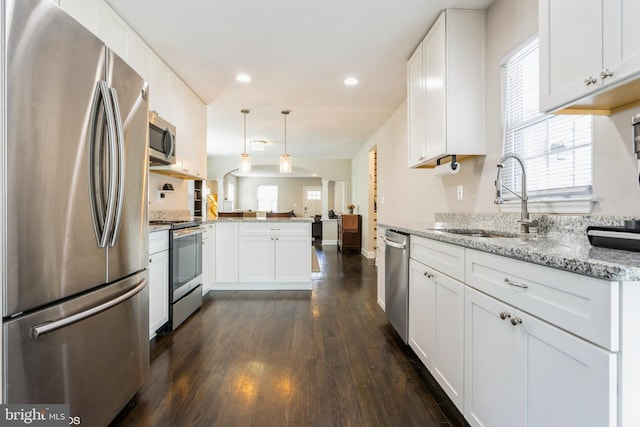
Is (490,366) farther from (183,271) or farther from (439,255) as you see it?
(183,271)

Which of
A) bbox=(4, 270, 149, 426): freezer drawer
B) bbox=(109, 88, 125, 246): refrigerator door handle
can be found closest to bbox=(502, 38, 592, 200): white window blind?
bbox=(109, 88, 125, 246): refrigerator door handle

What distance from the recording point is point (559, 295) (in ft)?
2.91

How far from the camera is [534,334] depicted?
979 mm

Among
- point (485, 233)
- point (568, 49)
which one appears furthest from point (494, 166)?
point (568, 49)

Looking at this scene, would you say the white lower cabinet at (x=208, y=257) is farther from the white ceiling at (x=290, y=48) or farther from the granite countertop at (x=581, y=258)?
the granite countertop at (x=581, y=258)

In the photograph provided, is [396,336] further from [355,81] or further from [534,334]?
[355,81]

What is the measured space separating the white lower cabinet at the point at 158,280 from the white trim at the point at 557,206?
256cm

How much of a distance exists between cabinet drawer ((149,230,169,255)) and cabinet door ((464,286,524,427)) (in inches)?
86.5

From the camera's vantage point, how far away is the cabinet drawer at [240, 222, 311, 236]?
12.8 feet

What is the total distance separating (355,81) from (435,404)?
10.3 feet

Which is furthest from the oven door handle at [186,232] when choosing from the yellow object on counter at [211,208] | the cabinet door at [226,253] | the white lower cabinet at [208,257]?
the yellow object on counter at [211,208]

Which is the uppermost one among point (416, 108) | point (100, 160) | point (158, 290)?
point (416, 108)

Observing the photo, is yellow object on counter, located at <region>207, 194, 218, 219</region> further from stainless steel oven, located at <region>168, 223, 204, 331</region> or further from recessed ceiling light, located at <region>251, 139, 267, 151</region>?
recessed ceiling light, located at <region>251, 139, 267, 151</region>

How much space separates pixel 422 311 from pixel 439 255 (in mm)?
462
